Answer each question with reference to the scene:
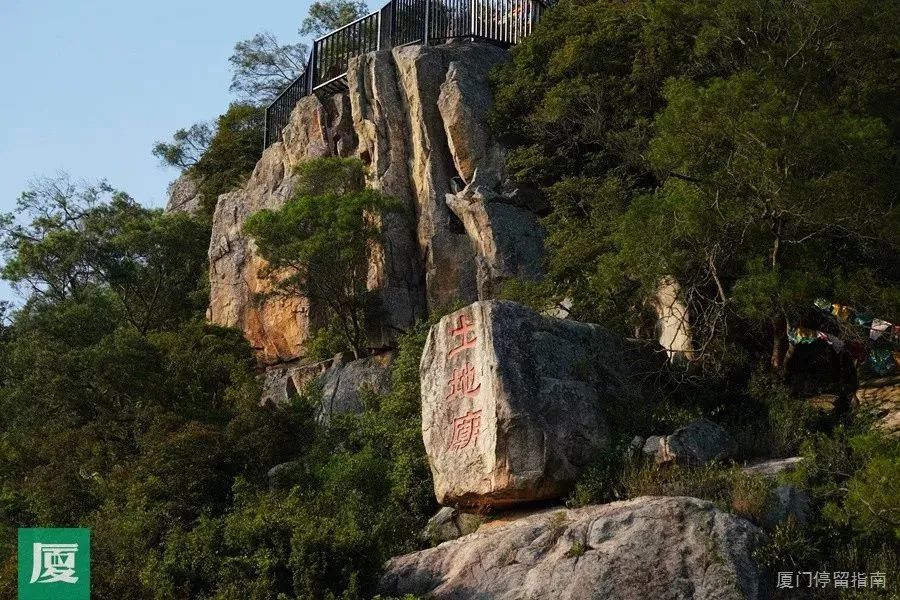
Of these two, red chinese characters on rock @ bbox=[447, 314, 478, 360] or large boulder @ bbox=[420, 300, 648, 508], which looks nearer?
large boulder @ bbox=[420, 300, 648, 508]

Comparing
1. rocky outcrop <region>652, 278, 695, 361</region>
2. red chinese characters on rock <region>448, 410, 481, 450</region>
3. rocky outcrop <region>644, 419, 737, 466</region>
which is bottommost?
rocky outcrop <region>644, 419, 737, 466</region>

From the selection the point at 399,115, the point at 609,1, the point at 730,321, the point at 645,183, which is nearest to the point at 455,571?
the point at 730,321

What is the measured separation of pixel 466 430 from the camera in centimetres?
1387

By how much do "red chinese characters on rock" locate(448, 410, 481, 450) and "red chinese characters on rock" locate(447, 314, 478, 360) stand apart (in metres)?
0.77

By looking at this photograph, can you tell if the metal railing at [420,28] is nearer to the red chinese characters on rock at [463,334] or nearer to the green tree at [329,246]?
the green tree at [329,246]

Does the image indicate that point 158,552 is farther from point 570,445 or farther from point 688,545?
point 688,545

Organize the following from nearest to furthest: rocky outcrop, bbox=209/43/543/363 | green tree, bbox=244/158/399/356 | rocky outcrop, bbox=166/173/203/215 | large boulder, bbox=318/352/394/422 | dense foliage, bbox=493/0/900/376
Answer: dense foliage, bbox=493/0/900/376 < large boulder, bbox=318/352/394/422 < green tree, bbox=244/158/399/356 < rocky outcrop, bbox=209/43/543/363 < rocky outcrop, bbox=166/173/203/215

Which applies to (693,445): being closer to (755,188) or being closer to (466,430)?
(466,430)

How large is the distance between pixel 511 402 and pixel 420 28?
10.9 meters

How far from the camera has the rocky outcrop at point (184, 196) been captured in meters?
28.4

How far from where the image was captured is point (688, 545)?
1152cm

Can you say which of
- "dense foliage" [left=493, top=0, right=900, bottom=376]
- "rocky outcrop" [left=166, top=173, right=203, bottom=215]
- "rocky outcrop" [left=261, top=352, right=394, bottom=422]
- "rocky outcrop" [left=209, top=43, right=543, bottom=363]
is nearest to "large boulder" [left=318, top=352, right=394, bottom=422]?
"rocky outcrop" [left=261, top=352, right=394, bottom=422]

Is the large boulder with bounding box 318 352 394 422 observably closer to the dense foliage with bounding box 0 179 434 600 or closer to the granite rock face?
the dense foliage with bounding box 0 179 434 600

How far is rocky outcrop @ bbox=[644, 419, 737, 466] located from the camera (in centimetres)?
1317
